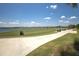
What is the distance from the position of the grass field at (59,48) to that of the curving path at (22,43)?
49mm

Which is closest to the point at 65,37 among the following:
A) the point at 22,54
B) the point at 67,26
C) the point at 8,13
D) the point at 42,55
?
the point at 67,26

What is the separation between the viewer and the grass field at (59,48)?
6.51ft

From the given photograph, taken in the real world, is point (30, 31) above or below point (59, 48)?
above

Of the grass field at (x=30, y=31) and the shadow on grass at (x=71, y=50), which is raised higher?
the grass field at (x=30, y=31)

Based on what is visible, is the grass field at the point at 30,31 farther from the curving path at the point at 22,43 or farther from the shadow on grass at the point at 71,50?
the shadow on grass at the point at 71,50

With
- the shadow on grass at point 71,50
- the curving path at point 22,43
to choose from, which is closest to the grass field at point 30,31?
the curving path at point 22,43

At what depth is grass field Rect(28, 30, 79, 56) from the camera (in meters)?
1.98

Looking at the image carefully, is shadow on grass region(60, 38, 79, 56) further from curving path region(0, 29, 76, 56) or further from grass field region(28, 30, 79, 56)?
curving path region(0, 29, 76, 56)

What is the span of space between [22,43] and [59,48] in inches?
17.7

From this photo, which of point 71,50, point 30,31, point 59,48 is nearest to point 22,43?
point 30,31

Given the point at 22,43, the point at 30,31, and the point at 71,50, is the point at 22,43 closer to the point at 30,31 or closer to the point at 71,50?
the point at 30,31

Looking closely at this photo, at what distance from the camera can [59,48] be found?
78.2 inches

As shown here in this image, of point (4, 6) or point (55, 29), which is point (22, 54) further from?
point (4, 6)

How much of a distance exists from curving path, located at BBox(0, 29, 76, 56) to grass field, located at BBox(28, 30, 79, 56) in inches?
1.9
